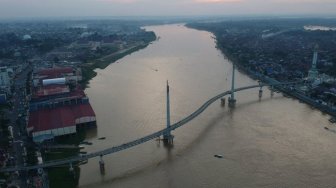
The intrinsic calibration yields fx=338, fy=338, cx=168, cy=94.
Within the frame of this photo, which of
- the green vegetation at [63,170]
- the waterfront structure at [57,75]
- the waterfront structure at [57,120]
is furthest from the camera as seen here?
the waterfront structure at [57,75]

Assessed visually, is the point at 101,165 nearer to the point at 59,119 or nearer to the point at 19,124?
the point at 59,119

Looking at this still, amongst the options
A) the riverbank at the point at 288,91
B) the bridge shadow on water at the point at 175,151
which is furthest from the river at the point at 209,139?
the riverbank at the point at 288,91

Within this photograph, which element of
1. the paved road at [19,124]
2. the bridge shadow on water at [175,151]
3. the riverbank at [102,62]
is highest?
the riverbank at [102,62]

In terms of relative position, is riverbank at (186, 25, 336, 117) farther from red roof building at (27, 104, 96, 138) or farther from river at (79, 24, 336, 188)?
red roof building at (27, 104, 96, 138)

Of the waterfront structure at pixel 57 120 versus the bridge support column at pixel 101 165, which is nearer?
the bridge support column at pixel 101 165

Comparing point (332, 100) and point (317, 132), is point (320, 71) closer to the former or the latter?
point (332, 100)

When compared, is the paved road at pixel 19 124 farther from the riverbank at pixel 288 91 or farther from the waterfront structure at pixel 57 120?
the riverbank at pixel 288 91

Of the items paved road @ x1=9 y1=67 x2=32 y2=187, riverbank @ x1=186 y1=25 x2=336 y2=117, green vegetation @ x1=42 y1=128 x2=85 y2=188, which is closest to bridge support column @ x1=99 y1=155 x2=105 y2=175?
green vegetation @ x1=42 y1=128 x2=85 y2=188
